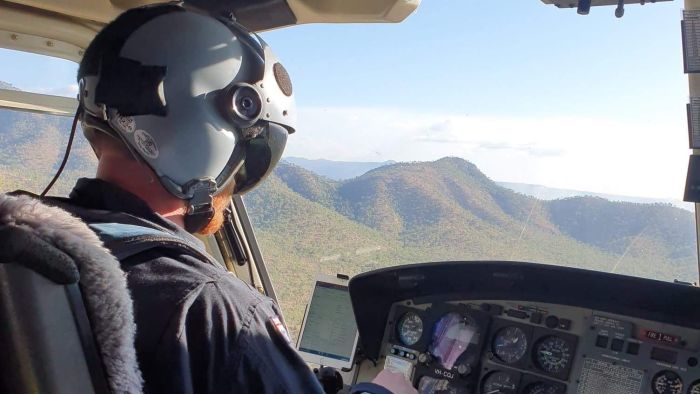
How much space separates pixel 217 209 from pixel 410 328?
1656 mm

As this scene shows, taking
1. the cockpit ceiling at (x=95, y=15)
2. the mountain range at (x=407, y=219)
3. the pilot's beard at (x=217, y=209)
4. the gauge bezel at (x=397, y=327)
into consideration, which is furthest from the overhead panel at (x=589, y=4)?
the gauge bezel at (x=397, y=327)

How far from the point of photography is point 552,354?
9.00ft

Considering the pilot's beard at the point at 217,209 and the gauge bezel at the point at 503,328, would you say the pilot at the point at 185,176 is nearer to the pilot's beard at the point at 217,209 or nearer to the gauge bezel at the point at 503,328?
the pilot's beard at the point at 217,209

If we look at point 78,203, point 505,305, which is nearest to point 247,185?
point 78,203

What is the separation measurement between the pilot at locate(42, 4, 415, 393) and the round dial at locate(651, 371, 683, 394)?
1.31 m

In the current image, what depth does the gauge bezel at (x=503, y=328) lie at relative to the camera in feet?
9.10

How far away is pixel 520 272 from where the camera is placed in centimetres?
264

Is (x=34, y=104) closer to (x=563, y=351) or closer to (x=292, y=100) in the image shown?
(x=292, y=100)

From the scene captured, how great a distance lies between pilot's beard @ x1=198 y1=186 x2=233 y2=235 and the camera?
60.3 inches

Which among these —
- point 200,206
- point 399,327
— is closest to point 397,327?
point 399,327

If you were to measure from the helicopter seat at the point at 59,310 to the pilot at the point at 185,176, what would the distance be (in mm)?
97

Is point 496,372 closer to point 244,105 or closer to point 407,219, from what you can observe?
point 407,219

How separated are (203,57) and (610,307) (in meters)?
1.88

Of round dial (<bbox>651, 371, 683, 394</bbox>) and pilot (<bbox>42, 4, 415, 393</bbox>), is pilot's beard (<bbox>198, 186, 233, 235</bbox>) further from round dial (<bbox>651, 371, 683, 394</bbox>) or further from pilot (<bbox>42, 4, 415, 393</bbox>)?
round dial (<bbox>651, 371, 683, 394</bbox>)
